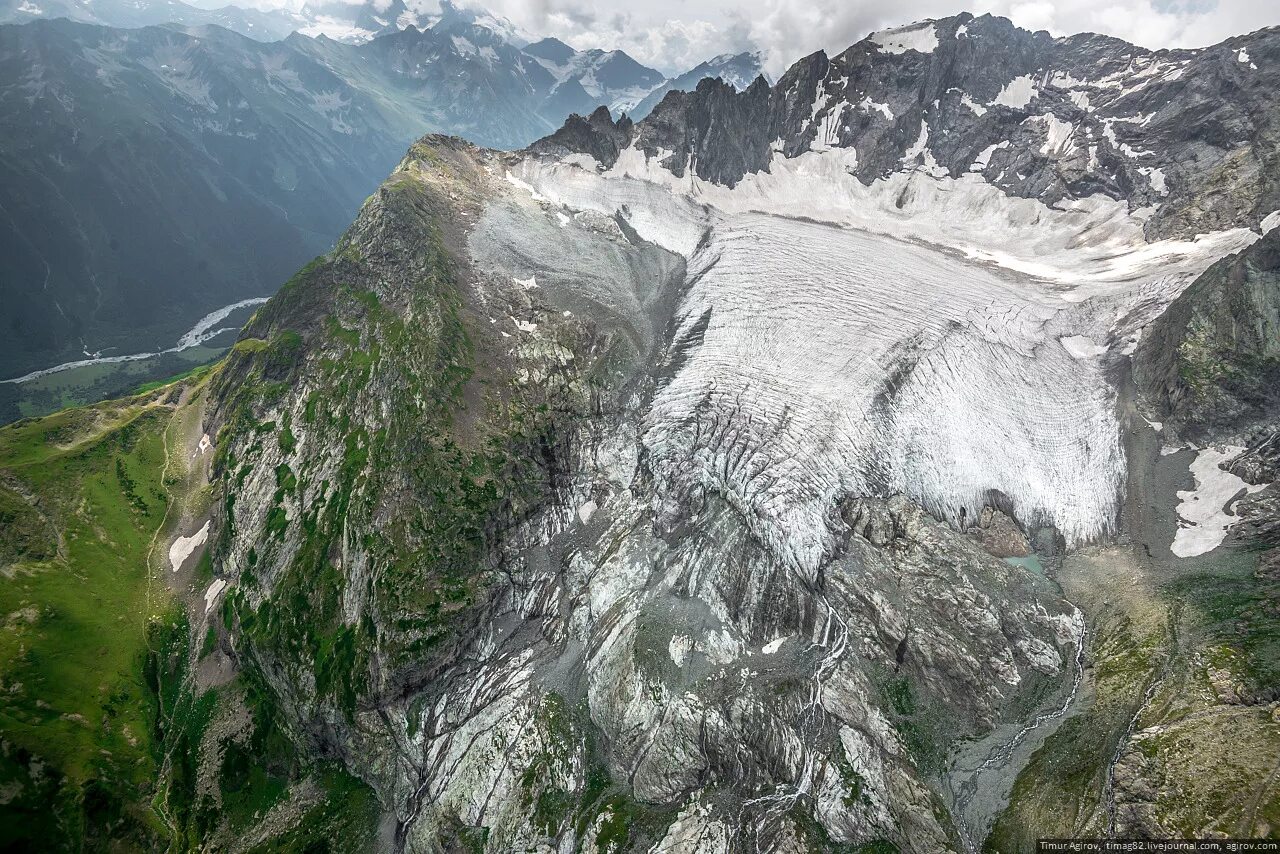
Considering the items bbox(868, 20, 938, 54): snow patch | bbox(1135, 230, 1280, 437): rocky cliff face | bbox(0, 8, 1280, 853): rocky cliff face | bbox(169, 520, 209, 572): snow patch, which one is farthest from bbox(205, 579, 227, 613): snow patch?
bbox(868, 20, 938, 54): snow patch

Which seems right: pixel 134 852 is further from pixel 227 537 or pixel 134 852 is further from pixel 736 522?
pixel 736 522

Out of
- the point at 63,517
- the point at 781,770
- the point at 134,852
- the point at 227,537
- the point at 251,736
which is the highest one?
the point at 781,770

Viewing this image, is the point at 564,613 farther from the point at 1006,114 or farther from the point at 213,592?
the point at 1006,114

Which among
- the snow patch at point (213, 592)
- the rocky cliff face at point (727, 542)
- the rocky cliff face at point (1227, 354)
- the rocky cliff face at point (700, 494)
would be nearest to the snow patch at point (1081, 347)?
the rocky cliff face at point (727, 542)

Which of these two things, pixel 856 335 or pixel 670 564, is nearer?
pixel 670 564

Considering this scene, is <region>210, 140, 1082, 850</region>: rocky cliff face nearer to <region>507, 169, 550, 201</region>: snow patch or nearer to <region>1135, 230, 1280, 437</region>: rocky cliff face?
<region>1135, 230, 1280, 437</region>: rocky cliff face

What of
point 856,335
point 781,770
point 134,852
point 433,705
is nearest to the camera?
point 781,770

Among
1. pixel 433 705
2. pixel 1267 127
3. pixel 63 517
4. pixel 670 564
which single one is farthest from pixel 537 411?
pixel 1267 127

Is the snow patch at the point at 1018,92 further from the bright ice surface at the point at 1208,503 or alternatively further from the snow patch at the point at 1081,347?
the bright ice surface at the point at 1208,503

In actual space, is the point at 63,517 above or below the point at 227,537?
below
